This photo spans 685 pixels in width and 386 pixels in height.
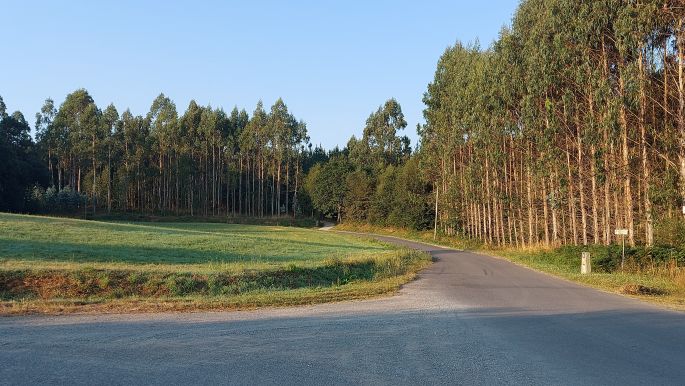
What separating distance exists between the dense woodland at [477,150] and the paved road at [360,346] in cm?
1589

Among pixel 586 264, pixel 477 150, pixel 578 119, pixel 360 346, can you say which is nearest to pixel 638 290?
pixel 586 264

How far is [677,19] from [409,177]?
170 feet

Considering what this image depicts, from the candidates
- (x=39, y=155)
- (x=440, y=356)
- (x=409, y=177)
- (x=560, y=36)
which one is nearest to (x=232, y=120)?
(x=39, y=155)

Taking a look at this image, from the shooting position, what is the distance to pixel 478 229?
5597 centimetres

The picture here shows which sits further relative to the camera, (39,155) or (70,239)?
(39,155)

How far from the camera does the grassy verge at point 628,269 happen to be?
17.3 metres

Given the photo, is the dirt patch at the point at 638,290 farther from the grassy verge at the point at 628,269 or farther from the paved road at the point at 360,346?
the paved road at the point at 360,346

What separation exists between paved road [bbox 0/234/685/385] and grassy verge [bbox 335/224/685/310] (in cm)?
375

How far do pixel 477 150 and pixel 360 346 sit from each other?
4099 cm

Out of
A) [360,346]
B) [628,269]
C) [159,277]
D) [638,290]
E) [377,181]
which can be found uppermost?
[377,181]

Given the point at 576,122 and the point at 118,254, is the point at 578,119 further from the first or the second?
the point at 118,254

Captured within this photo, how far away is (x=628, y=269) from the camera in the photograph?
2400 centimetres

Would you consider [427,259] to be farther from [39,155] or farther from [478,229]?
[39,155]

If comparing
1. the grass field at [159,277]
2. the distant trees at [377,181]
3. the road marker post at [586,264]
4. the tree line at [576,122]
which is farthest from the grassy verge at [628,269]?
the distant trees at [377,181]
